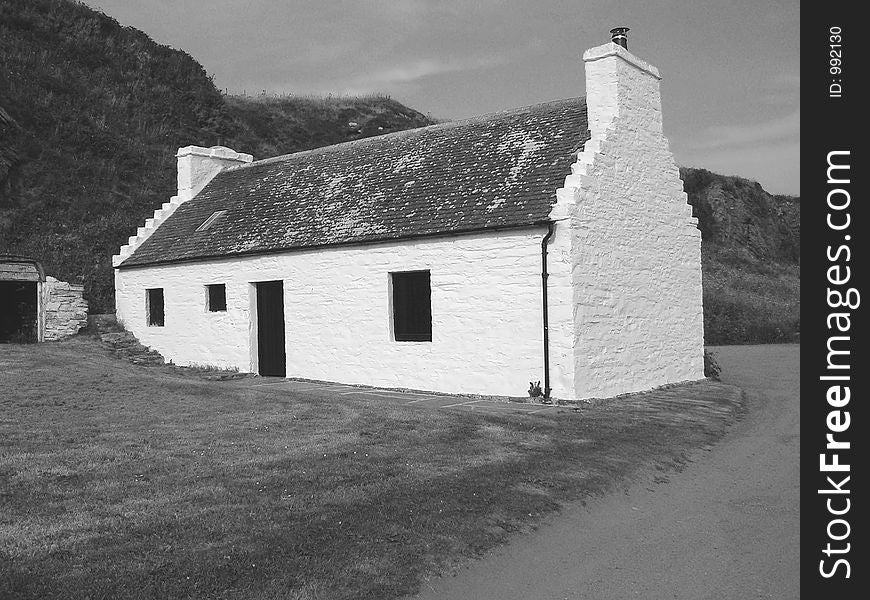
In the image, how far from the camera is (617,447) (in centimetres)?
980

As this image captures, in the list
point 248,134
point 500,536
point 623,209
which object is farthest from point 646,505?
point 248,134

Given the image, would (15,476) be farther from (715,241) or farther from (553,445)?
(715,241)

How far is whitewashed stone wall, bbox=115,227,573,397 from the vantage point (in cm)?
1415

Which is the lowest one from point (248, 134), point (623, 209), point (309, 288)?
point (309, 288)

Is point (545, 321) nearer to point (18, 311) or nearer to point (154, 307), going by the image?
point (154, 307)

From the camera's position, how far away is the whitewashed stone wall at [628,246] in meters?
14.0

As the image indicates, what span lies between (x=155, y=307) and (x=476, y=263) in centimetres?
1167

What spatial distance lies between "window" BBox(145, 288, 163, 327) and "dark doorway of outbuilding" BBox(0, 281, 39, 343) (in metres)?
3.00

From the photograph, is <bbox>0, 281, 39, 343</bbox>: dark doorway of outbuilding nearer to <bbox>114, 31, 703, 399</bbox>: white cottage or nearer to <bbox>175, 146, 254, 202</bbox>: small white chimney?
<bbox>114, 31, 703, 399</bbox>: white cottage

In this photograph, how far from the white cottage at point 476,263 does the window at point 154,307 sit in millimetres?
764

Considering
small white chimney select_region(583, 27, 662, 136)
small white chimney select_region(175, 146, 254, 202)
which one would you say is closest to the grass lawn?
small white chimney select_region(583, 27, 662, 136)

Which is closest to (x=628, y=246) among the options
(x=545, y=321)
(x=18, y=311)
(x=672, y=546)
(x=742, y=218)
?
(x=545, y=321)

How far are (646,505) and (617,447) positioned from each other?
206 cm

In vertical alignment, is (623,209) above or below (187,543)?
above
